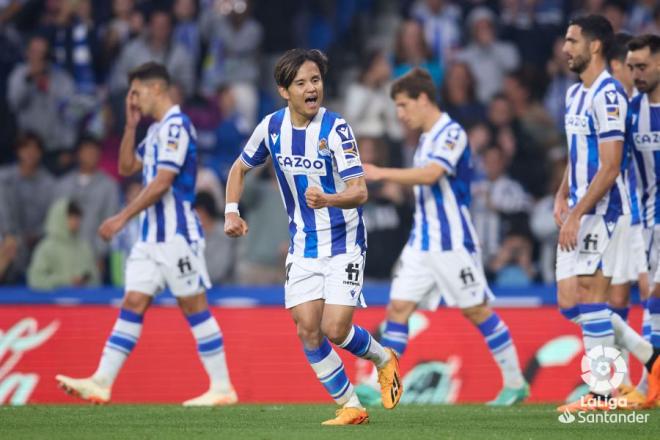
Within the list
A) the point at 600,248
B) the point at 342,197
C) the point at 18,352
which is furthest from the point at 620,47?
the point at 18,352

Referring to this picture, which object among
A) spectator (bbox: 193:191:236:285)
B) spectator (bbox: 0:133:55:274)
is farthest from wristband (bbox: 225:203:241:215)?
spectator (bbox: 0:133:55:274)

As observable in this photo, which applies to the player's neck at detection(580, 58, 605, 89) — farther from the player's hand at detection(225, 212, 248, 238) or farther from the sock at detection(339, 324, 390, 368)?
the player's hand at detection(225, 212, 248, 238)

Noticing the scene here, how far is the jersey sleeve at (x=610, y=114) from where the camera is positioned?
9.16 metres

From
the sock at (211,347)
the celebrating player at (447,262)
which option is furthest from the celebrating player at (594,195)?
the sock at (211,347)

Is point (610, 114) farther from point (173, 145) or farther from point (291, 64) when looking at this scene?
point (173, 145)

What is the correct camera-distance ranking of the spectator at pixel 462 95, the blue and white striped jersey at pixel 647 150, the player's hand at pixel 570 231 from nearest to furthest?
the player's hand at pixel 570 231, the blue and white striped jersey at pixel 647 150, the spectator at pixel 462 95

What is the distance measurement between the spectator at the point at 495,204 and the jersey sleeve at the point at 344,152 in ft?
21.4

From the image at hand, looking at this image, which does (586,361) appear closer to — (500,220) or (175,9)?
(500,220)

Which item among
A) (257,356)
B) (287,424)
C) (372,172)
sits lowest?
(257,356)

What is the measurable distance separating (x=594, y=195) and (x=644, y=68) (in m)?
1.11

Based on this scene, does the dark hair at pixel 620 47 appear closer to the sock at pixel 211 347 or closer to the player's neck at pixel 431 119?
the player's neck at pixel 431 119

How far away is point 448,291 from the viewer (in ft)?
34.9

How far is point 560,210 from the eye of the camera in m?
9.91

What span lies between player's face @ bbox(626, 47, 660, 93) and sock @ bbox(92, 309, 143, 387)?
4324 mm
